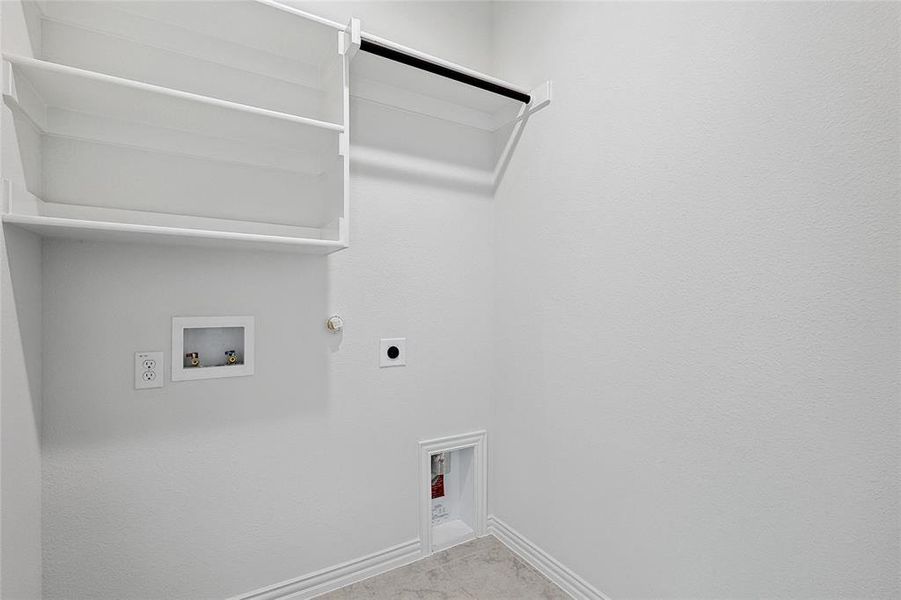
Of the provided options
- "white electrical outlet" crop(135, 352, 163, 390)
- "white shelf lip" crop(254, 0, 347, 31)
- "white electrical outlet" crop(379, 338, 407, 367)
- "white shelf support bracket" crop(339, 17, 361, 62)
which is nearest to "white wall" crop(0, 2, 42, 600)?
"white electrical outlet" crop(135, 352, 163, 390)

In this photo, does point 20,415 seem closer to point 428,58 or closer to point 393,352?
point 393,352

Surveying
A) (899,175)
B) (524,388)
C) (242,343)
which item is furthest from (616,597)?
(242,343)

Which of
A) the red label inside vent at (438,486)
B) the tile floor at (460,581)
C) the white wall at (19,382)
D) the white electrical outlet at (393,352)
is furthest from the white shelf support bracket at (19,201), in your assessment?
the red label inside vent at (438,486)

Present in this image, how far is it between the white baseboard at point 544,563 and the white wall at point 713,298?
6 centimetres

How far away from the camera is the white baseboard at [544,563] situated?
1.60 meters

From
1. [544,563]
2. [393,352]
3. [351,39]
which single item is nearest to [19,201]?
[351,39]

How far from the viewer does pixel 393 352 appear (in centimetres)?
183

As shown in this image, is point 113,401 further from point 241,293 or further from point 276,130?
point 276,130

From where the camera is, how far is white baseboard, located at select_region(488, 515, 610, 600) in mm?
1604

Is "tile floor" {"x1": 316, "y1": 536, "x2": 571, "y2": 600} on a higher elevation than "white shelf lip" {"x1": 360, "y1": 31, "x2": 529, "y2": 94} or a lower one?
lower

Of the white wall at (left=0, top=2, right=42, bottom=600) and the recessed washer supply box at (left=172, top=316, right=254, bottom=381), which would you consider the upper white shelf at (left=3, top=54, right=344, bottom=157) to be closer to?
the white wall at (left=0, top=2, right=42, bottom=600)

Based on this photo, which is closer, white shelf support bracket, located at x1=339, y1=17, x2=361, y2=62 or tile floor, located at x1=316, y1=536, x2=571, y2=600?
white shelf support bracket, located at x1=339, y1=17, x2=361, y2=62

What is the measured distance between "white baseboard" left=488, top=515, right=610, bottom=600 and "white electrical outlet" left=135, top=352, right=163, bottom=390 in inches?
60.5

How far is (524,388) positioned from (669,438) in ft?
2.17
